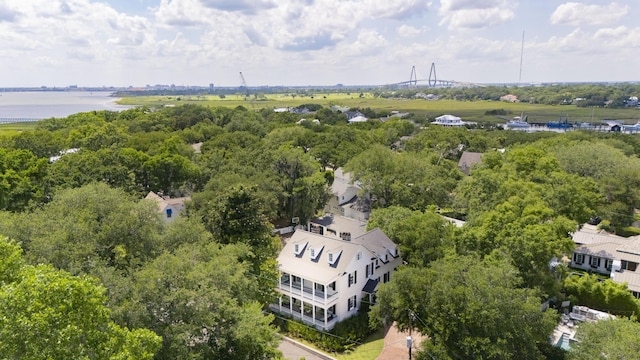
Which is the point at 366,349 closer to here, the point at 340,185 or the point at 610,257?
the point at 610,257

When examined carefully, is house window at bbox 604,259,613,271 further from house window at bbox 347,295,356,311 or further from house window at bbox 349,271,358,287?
house window at bbox 347,295,356,311

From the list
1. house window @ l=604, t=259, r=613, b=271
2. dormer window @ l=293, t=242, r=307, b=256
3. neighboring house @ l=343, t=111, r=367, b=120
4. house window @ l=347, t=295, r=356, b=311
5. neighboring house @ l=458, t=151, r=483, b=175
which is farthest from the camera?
neighboring house @ l=343, t=111, r=367, b=120

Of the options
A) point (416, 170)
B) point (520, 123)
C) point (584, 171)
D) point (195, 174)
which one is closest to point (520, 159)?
point (584, 171)

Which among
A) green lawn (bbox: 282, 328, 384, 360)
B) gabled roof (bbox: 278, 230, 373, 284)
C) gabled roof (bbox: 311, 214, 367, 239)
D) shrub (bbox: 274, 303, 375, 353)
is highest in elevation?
gabled roof (bbox: 278, 230, 373, 284)

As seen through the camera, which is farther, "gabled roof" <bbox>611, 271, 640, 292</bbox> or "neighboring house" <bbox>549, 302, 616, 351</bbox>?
"gabled roof" <bbox>611, 271, 640, 292</bbox>

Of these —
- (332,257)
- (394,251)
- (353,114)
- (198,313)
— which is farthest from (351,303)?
(353,114)

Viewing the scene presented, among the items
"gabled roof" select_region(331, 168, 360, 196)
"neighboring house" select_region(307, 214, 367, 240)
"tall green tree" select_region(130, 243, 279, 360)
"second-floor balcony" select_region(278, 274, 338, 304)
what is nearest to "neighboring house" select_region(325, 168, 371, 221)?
"gabled roof" select_region(331, 168, 360, 196)

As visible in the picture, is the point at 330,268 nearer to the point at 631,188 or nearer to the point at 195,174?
the point at 195,174
